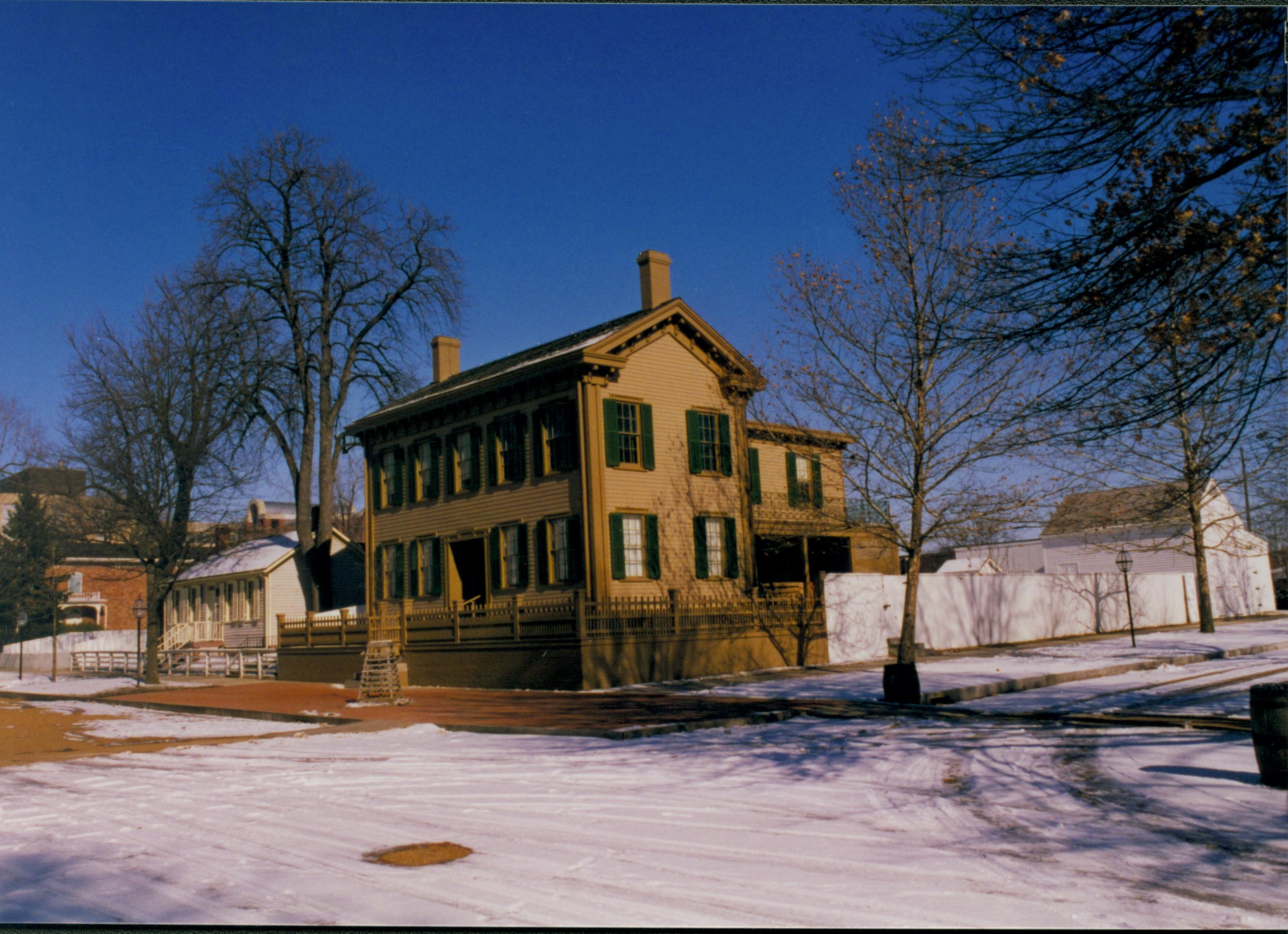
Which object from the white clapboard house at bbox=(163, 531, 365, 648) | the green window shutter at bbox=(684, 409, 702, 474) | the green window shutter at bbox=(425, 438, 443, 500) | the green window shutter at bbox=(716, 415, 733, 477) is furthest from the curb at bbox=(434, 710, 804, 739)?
the white clapboard house at bbox=(163, 531, 365, 648)

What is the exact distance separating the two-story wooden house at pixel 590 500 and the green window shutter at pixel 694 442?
0.13 feet

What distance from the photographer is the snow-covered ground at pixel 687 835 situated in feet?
17.5

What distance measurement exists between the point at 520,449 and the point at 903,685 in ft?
43.0

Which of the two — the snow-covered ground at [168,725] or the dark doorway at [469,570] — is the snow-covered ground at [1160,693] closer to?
the snow-covered ground at [168,725]

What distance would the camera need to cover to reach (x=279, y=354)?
37.6 m

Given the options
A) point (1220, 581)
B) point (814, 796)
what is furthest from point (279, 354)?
point (1220, 581)

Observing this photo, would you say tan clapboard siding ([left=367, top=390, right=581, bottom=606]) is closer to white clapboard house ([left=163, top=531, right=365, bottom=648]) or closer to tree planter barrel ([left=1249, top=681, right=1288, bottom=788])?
white clapboard house ([left=163, top=531, right=365, bottom=648])

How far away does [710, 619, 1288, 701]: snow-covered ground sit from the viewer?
725 inches

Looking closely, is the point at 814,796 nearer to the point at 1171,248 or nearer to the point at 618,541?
the point at 1171,248

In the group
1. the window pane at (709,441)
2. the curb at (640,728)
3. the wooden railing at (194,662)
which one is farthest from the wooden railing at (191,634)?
the curb at (640,728)

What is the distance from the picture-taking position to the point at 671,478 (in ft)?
84.6

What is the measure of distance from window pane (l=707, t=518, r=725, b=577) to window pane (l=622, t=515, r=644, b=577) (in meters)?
2.38

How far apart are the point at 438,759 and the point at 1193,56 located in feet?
32.5

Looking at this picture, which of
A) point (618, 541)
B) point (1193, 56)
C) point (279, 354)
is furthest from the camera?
point (279, 354)
